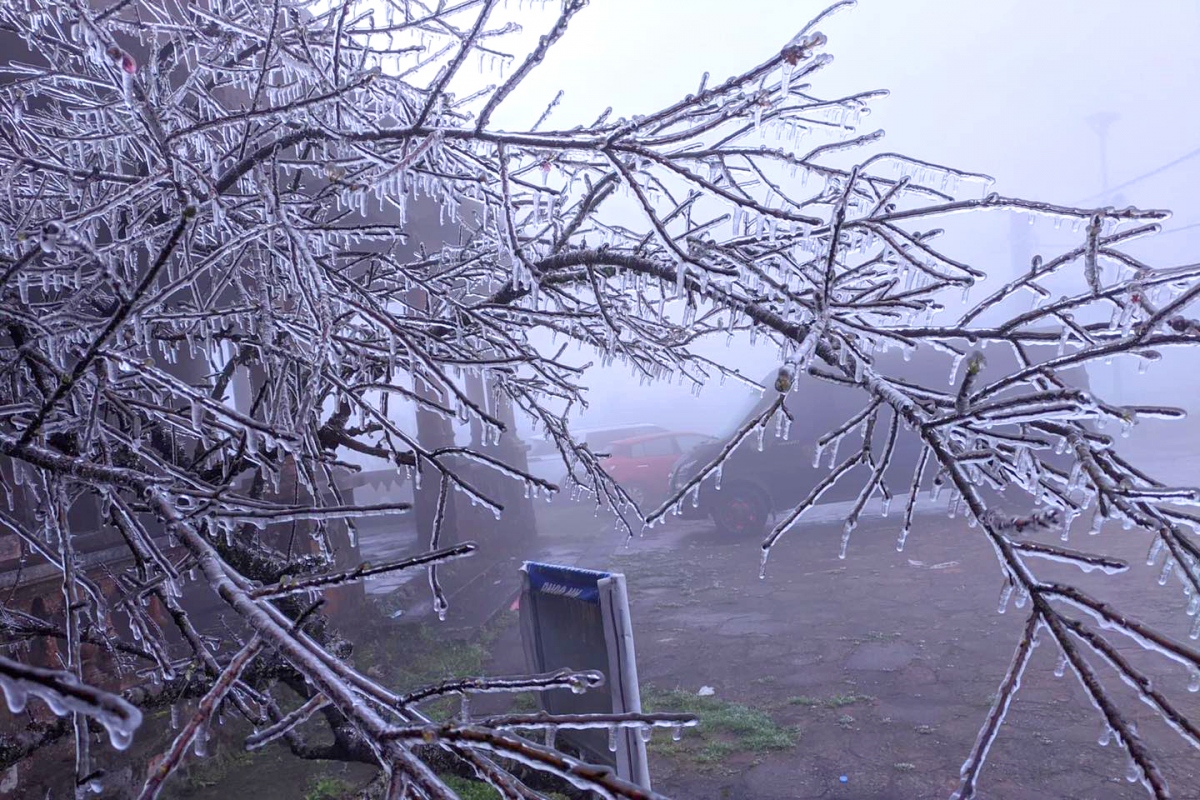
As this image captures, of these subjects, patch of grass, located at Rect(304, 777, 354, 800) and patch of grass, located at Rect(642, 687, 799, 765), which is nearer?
patch of grass, located at Rect(304, 777, 354, 800)

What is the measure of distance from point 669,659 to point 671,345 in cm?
516

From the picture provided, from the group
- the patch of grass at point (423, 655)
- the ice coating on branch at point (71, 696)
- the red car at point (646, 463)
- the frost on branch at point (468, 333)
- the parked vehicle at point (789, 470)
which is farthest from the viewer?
the red car at point (646, 463)

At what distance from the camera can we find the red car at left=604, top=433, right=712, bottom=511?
16250 millimetres

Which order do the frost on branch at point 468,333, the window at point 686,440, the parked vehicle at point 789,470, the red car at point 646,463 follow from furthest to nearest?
the window at point 686,440 → the red car at point 646,463 → the parked vehicle at point 789,470 → the frost on branch at point 468,333

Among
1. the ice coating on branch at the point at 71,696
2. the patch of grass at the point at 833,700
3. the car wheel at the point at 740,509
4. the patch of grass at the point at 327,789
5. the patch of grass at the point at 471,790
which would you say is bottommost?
the patch of grass at the point at 833,700

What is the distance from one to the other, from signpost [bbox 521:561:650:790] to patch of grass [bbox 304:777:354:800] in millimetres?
1536

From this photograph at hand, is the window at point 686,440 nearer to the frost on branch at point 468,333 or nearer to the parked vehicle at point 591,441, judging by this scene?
the parked vehicle at point 591,441

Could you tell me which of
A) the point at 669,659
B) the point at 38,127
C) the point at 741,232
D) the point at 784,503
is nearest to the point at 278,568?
the point at 741,232

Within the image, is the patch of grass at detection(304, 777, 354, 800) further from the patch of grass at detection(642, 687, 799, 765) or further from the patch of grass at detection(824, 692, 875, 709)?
the patch of grass at detection(824, 692, 875, 709)

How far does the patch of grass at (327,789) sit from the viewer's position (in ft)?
15.1

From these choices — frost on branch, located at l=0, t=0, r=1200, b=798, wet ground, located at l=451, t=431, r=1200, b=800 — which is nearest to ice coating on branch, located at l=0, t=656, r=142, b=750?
frost on branch, located at l=0, t=0, r=1200, b=798

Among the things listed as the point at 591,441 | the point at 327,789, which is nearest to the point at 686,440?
the point at 591,441

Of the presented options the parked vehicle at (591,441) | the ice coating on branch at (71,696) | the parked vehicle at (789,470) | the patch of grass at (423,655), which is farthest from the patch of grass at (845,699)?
the parked vehicle at (591,441)

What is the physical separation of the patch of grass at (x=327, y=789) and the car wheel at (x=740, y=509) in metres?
8.28
